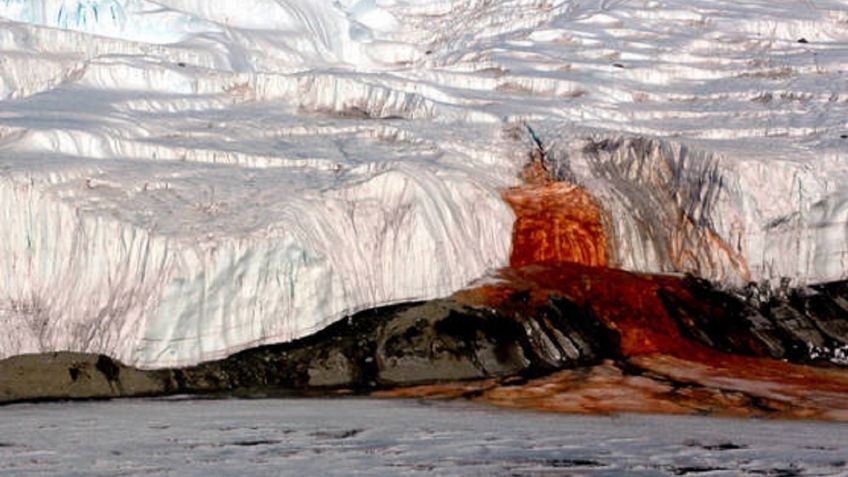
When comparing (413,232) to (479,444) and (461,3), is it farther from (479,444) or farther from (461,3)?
(461,3)

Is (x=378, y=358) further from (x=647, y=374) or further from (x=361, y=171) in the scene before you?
(x=361, y=171)

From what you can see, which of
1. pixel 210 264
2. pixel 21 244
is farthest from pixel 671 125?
pixel 21 244

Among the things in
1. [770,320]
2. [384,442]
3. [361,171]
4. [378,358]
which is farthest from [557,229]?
[384,442]

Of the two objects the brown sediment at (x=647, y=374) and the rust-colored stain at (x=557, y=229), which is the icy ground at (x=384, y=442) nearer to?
the brown sediment at (x=647, y=374)

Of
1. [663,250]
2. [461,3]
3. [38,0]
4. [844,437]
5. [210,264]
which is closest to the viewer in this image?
[844,437]

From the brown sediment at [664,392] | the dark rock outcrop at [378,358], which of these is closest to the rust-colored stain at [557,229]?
the dark rock outcrop at [378,358]

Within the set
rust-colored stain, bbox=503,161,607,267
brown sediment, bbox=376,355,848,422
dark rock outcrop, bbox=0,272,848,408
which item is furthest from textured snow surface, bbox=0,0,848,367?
brown sediment, bbox=376,355,848,422
